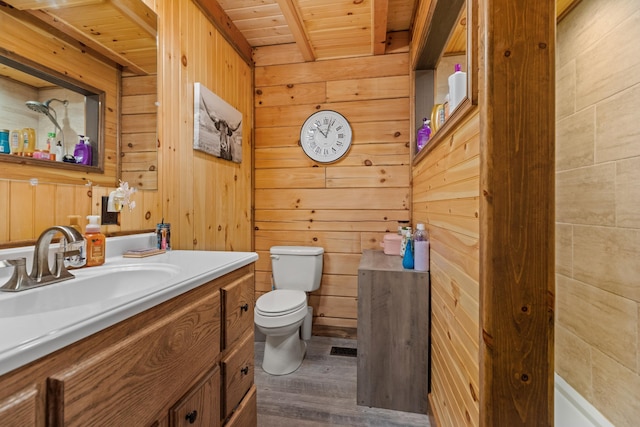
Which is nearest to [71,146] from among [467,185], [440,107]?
[467,185]

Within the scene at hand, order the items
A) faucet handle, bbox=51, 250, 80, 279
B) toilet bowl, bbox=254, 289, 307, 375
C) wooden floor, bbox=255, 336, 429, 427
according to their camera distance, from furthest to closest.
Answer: toilet bowl, bbox=254, 289, 307, 375 → wooden floor, bbox=255, 336, 429, 427 → faucet handle, bbox=51, 250, 80, 279

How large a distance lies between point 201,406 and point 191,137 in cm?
140

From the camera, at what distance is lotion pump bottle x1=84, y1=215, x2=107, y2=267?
3.32 feet

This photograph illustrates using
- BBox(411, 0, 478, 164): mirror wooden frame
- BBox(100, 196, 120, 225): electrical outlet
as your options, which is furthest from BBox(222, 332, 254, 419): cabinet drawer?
BBox(411, 0, 478, 164): mirror wooden frame

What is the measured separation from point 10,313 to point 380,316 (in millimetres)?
1440

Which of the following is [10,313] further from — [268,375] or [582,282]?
Answer: [582,282]

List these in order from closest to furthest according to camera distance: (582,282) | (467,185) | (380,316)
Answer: (467,185) → (582,282) → (380,316)

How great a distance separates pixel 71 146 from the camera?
107 centimetres

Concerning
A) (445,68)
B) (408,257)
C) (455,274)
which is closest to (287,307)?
(408,257)

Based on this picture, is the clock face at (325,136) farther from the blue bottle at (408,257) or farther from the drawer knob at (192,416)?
the drawer knob at (192,416)

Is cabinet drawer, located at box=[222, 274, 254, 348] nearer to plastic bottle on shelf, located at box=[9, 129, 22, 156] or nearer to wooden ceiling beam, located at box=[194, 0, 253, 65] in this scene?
plastic bottle on shelf, located at box=[9, 129, 22, 156]

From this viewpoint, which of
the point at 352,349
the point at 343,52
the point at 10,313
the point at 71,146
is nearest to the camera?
the point at 10,313

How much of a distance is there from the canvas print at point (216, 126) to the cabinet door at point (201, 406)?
4.29ft

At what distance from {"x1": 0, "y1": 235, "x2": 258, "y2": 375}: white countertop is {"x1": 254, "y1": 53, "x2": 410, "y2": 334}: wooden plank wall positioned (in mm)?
1278
